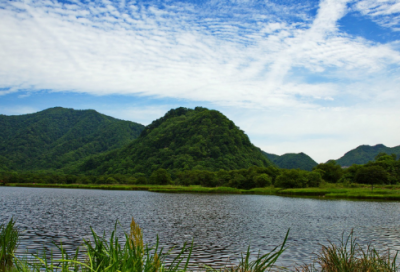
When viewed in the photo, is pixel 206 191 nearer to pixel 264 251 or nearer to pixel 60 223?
pixel 60 223

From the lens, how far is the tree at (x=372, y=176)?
86562mm

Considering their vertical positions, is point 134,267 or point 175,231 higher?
point 134,267

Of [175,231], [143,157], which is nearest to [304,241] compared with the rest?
[175,231]

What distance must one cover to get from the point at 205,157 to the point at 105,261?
179300 millimetres

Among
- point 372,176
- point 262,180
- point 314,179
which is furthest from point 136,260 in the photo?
point 262,180

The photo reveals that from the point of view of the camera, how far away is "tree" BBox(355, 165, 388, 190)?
3408 inches

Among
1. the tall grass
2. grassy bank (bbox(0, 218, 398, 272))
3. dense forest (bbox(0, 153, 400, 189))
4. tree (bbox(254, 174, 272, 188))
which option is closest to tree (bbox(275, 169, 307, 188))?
dense forest (bbox(0, 153, 400, 189))

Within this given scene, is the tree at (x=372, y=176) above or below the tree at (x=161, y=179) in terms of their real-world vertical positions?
above

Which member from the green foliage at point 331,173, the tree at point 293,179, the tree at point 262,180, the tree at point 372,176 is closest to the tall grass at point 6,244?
the tree at point 372,176

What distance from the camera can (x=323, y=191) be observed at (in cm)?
7969

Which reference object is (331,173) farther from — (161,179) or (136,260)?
(136,260)

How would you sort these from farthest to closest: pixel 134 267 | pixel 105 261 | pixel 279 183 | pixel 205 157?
pixel 205 157, pixel 279 183, pixel 105 261, pixel 134 267

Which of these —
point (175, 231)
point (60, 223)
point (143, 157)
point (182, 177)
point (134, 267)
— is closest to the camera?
point (134, 267)

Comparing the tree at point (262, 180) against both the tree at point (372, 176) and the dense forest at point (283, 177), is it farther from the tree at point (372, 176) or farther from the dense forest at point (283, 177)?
the tree at point (372, 176)
